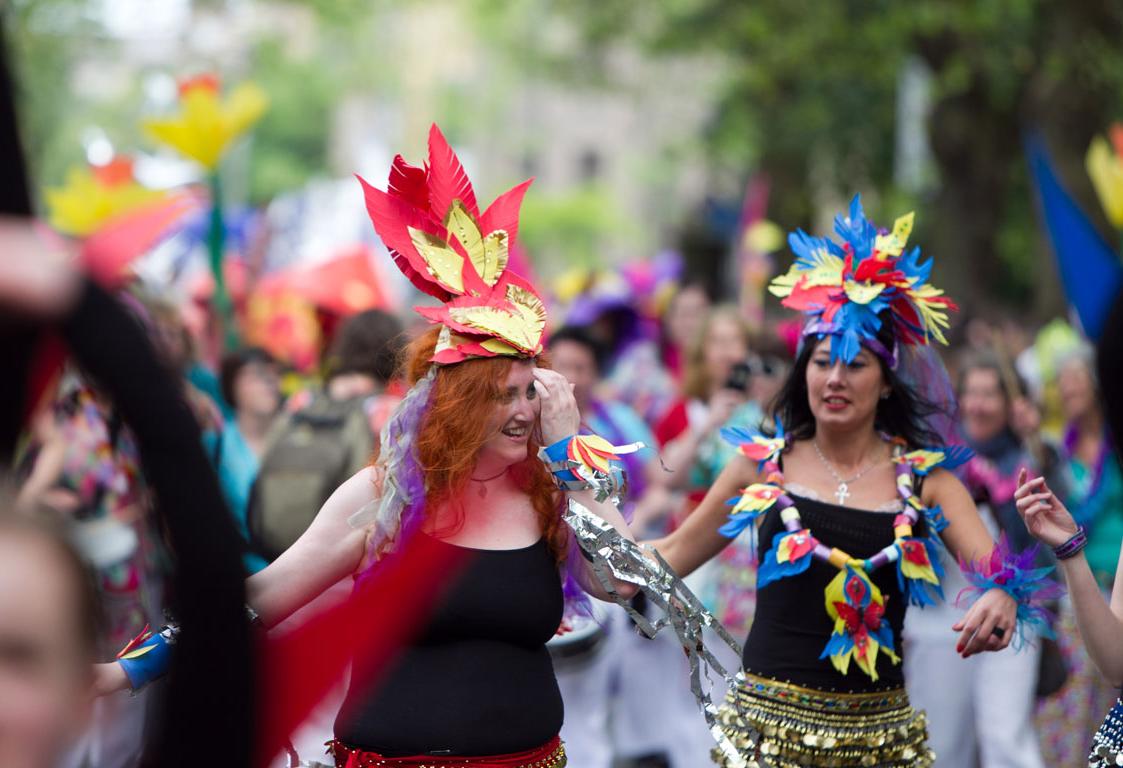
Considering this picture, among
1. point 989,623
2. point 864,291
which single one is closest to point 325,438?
point 864,291

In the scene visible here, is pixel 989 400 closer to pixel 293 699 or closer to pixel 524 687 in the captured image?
pixel 524 687

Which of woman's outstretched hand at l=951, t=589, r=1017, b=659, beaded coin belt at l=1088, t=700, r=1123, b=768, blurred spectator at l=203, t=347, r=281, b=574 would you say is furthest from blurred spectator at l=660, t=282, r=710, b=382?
beaded coin belt at l=1088, t=700, r=1123, b=768

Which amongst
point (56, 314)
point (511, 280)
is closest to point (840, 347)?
point (511, 280)

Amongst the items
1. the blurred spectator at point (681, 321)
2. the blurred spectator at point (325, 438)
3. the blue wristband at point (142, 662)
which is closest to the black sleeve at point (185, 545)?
the blue wristband at point (142, 662)

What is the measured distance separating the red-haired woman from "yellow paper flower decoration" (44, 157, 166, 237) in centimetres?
645

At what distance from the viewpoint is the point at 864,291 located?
4.53m

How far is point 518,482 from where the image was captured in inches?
152

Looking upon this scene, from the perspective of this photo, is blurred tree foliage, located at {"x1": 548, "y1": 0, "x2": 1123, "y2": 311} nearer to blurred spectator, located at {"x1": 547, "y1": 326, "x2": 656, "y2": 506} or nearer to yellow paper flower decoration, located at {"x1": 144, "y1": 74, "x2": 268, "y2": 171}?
yellow paper flower decoration, located at {"x1": 144, "y1": 74, "x2": 268, "y2": 171}

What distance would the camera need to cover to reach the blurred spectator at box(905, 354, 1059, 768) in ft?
20.7

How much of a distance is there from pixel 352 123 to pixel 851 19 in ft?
169

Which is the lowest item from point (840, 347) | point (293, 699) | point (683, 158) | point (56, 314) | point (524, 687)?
point (524, 687)

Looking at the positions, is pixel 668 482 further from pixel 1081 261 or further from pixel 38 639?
pixel 38 639

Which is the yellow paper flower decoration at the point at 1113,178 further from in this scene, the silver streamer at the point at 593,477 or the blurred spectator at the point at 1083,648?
the silver streamer at the point at 593,477

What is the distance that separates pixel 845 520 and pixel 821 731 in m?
0.60
